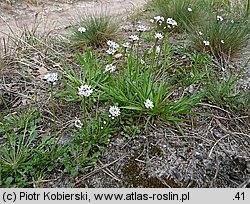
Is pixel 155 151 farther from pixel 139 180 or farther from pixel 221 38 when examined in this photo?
pixel 221 38

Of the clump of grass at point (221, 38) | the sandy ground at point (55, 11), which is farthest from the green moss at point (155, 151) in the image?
the sandy ground at point (55, 11)

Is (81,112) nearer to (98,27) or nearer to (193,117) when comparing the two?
(193,117)

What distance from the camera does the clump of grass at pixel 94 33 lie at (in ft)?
9.53

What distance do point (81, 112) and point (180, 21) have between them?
1.57m

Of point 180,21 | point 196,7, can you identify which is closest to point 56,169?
point 180,21

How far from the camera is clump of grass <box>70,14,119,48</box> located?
9.53 ft

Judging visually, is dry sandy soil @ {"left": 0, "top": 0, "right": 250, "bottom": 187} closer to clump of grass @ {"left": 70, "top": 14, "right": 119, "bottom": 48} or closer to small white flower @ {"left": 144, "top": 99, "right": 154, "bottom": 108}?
small white flower @ {"left": 144, "top": 99, "right": 154, "bottom": 108}

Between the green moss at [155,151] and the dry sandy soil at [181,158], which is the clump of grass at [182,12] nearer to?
the dry sandy soil at [181,158]

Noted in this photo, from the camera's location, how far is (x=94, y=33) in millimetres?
2928

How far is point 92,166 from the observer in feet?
5.68

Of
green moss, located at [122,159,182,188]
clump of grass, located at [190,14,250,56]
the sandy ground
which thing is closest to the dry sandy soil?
green moss, located at [122,159,182,188]

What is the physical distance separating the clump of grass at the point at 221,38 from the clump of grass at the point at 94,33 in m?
0.79
